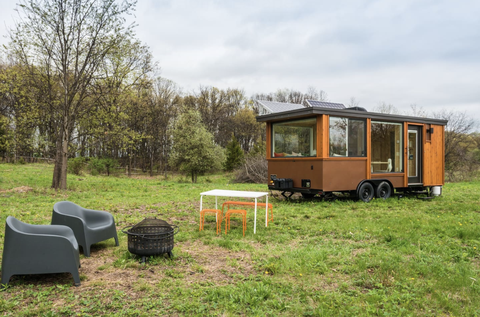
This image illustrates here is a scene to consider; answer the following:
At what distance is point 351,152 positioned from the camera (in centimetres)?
952

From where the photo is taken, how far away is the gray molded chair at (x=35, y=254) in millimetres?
3605

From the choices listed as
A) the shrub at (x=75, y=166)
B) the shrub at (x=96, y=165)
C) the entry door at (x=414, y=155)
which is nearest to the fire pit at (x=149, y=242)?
the entry door at (x=414, y=155)

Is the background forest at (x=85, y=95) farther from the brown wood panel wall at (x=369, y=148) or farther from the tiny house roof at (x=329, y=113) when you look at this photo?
the brown wood panel wall at (x=369, y=148)

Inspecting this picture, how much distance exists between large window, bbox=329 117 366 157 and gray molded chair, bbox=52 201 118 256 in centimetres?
612

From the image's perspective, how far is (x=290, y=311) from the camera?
3082 millimetres

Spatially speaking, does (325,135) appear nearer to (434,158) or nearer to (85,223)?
(434,158)

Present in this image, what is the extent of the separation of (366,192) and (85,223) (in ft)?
25.6

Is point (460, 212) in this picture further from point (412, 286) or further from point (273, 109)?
point (273, 109)

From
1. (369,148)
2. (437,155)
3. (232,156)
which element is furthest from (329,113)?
(232,156)

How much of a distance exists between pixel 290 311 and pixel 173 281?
4.56 ft

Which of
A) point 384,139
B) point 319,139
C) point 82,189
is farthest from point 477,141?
point 82,189

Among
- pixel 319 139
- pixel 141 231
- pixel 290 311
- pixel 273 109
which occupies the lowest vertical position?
pixel 290 311

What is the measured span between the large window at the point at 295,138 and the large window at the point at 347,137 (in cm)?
49

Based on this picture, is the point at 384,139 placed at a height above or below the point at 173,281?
above
